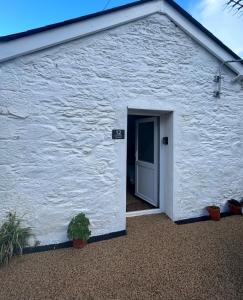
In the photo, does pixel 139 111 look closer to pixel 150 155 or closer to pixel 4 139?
pixel 150 155

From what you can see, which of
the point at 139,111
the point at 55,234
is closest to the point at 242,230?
the point at 139,111

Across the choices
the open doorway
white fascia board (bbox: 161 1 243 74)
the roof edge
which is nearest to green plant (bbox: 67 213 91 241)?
the open doorway

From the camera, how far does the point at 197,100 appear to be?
5.36 meters

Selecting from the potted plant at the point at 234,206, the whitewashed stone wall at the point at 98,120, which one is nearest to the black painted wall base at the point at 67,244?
the whitewashed stone wall at the point at 98,120

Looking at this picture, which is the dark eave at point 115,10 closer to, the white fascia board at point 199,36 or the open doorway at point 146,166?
the white fascia board at point 199,36

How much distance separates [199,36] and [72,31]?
2.91m

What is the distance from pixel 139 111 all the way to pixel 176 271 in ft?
10.5

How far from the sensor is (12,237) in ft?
12.4

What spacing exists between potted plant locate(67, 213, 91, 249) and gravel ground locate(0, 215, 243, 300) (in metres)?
0.14

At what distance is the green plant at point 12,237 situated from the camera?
3.68 metres

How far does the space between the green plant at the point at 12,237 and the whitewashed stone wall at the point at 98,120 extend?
6.7 inches

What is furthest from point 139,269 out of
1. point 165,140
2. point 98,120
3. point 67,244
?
point 165,140

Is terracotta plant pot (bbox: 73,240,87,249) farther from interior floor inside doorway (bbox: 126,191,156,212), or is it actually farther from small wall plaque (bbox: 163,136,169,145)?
small wall plaque (bbox: 163,136,169,145)

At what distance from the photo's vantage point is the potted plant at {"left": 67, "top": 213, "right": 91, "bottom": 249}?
13.3ft
